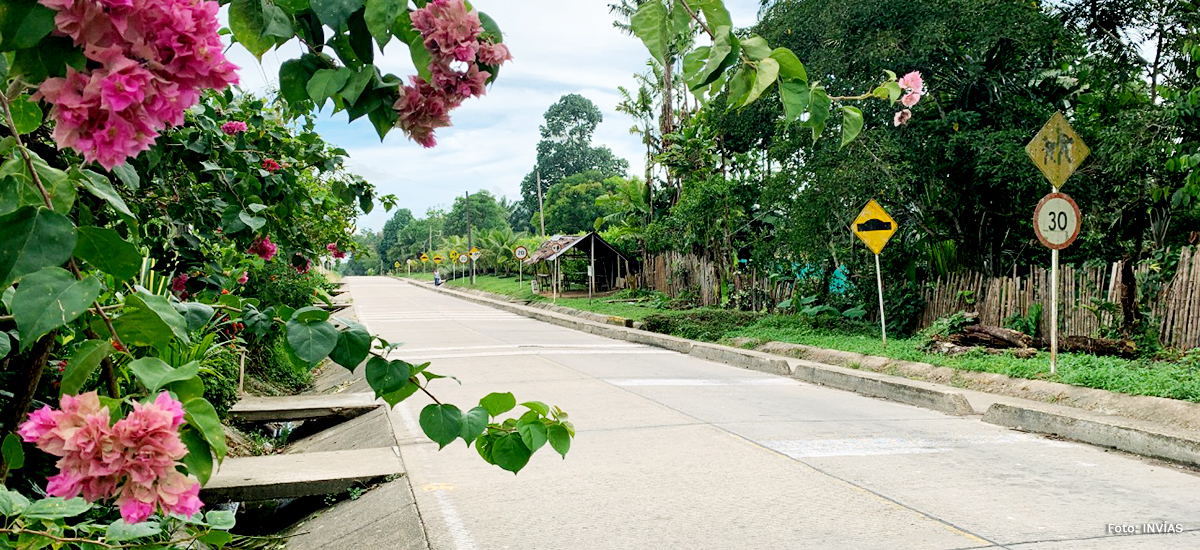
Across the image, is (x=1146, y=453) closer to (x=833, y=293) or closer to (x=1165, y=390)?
(x=1165, y=390)

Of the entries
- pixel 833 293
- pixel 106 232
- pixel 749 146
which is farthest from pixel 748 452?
pixel 749 146

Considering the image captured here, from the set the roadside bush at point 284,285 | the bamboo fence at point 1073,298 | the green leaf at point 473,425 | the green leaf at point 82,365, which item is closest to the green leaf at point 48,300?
the green leaf at point 82,365

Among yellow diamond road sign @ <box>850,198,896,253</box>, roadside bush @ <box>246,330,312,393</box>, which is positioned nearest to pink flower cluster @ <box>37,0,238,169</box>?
roadside bush @ <box>246,330,312,393</box>

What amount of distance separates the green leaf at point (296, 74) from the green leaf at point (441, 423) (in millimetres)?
727

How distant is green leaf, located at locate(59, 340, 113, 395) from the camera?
4.34ft

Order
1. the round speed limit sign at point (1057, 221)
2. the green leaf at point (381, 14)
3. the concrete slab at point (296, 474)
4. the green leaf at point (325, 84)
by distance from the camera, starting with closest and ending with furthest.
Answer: the green leaf at point (381, 14)
the green leaf at point (325, 84)
the concrete slab at point (296, 474)
the round speed limit sign at point (1057, 221)

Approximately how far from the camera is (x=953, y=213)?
14570mm

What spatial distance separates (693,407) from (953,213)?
7.81 meters

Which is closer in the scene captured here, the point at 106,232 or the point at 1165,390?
the point at 106,232

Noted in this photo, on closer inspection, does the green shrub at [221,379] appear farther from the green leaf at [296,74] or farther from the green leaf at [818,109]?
the green leaf at [818,109]

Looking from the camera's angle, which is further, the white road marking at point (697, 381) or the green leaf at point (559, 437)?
the white road marking at point (697, 381)

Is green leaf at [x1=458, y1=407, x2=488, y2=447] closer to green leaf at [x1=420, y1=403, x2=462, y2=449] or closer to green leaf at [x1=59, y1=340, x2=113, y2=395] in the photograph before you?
green leaf at [x1=420, y1=403, x2=462, y2=449]

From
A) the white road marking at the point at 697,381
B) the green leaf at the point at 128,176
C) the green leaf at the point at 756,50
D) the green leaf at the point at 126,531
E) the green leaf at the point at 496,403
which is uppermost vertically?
the green leaf at the point at 756,50

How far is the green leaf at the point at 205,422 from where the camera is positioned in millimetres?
1336
